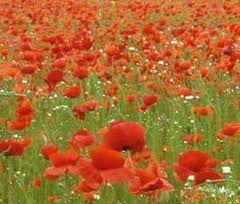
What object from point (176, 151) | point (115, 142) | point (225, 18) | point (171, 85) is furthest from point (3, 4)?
point (115, 142)

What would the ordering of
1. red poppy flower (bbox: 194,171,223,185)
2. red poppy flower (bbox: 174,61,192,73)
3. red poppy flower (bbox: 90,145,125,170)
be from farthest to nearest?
red poppy flower (bbox: 174,61,192,73)
red poppy flower (bbox: 194,171,223,185)
red poppy flower (bbox: 90,145,125,170)

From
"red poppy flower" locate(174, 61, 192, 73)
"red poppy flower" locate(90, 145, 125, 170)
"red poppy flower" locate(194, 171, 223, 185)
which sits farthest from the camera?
"red poppy flower" locate(174, 61, 192, 73)

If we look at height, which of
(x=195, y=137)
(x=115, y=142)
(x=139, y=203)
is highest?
(x=115, y=142)

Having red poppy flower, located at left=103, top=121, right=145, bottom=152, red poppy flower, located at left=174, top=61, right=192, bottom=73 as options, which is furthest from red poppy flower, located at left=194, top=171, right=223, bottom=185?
red poppy flower, located at left=174, top=61, right=192, bottom=73

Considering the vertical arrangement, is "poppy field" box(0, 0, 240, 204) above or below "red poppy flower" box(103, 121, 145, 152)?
below

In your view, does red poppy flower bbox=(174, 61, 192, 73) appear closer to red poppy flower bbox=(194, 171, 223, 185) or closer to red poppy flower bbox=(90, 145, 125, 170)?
red poppy flower bbox=(194, 171, 223, 185)

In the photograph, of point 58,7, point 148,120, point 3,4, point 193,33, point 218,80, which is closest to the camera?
point 148,120

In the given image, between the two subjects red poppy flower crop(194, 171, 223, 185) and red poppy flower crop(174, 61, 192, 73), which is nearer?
red poppy flower crop(194, 171, 223, 185)

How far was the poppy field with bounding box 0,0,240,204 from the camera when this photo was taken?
72.3 inches

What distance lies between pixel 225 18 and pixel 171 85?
4428 millimetres

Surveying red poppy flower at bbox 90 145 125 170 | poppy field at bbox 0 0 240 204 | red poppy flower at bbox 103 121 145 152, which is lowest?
poppy field at bbox 0 0 240 204

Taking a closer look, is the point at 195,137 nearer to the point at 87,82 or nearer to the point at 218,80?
the point at 218,80

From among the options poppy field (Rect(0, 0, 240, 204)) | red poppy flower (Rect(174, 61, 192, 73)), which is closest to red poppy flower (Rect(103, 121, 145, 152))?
poppy field (Rect(0, 0, 240, 204))

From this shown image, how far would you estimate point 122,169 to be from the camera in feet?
5.66
